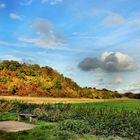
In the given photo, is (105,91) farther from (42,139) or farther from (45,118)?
(42,139)

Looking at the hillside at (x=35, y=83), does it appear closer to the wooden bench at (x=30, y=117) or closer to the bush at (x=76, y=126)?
the wooden bench at (x=30, y=117)

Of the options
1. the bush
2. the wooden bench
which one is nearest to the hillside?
the wooden bench

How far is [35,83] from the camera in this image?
62094 millimetres

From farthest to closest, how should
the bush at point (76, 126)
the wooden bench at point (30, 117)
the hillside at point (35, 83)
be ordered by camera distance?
the hillside at point (35, 83), the wooden bench at point (30, 117), the bush at point (76, 126)

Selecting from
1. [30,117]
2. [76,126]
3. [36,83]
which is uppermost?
[36,83]

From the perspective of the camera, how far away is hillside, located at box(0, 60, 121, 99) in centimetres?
6000

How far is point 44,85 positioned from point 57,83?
2.61 metres

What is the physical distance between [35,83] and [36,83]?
9.0 inches

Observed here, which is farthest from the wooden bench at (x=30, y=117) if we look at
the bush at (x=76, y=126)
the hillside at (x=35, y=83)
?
the hillside at (x=35, y=83)

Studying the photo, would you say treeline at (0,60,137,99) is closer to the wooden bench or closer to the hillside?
the hillside

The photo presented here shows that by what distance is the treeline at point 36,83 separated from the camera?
6000 centimetres

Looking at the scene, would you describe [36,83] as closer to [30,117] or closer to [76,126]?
[30,117]

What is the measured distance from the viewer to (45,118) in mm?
24781

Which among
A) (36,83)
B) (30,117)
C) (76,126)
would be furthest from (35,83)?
(76,126)
